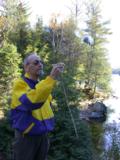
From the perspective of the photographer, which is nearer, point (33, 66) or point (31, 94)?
point (31, 94)

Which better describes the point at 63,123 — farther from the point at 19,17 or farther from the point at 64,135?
the point at 19,17

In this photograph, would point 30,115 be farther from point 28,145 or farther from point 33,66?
point 33,66

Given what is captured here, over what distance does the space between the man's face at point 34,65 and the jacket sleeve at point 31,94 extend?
0.49ft

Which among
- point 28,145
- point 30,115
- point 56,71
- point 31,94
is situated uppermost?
point 56,71

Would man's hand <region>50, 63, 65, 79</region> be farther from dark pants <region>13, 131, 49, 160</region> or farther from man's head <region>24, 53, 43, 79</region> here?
dark pants <region>13, 131, 49, 160</region>

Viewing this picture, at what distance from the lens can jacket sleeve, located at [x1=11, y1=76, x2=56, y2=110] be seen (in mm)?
3020

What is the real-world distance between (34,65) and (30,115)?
497 millimetres

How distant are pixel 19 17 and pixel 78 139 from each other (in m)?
25.4

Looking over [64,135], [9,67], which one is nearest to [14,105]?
[64,135]

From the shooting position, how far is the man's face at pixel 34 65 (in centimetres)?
334

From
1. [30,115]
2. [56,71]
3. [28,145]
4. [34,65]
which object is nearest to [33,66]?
[34,65]

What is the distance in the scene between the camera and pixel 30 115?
329 cm

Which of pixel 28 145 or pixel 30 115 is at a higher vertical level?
pixel 30 115

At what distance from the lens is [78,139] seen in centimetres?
648
